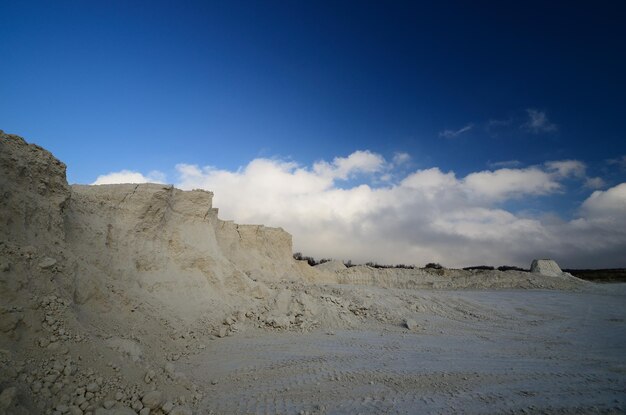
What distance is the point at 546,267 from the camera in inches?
1398

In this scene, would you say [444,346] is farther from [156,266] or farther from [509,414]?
[156,266]

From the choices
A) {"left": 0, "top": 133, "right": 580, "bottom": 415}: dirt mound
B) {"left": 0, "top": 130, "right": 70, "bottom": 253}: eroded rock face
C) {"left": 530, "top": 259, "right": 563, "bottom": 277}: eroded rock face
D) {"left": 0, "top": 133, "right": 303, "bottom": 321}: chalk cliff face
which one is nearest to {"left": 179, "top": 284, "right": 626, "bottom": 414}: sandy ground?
{"left": 0, "top": 133, "right": 580, "bottom": 415}: dirt mound

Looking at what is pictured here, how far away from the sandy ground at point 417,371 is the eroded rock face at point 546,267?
2607 centimetres

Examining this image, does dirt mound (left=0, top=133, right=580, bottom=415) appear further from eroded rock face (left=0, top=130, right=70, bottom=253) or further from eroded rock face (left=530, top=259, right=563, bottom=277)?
eroded rock face (left=530, top=259, right=563, bottom=277)

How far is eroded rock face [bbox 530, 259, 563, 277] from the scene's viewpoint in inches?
1385

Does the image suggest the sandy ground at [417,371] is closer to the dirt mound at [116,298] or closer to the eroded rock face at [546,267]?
the dirt mound at [116,298]

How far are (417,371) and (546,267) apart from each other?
36.2m

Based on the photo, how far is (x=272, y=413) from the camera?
212 inches

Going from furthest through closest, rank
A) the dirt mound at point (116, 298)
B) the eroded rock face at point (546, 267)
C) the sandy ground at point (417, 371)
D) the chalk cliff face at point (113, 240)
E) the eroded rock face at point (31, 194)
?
the eroded rock face at point (546, 267)
the chalk cliff face at point (113, 240)
the eroded rock face at point (31, 194)
the sandy ground at point (417, 371)
the dirt mound at point (116, 298)

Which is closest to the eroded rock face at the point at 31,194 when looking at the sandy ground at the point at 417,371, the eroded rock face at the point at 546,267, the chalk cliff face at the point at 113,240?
the chalk cliff face at the point at 113,240

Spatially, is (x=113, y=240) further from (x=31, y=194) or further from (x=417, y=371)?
(x=417, y=371)

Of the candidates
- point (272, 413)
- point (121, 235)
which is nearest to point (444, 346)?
point (272, 413)

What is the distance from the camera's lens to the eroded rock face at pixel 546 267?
35.2m

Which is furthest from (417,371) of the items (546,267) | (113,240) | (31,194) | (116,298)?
(546,267)
